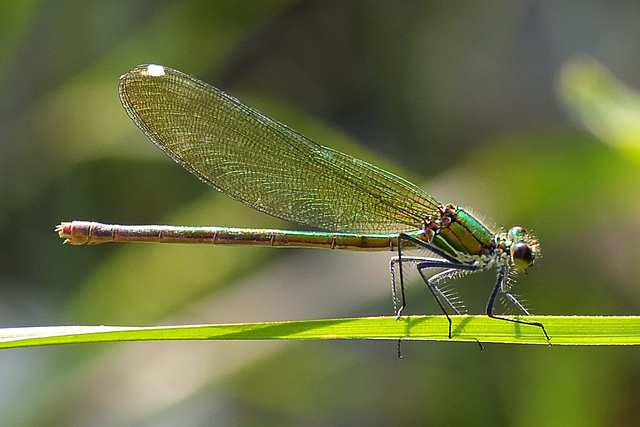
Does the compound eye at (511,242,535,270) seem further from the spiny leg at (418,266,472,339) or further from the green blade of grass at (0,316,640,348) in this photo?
the green blade of grass at (0,316,640,348)

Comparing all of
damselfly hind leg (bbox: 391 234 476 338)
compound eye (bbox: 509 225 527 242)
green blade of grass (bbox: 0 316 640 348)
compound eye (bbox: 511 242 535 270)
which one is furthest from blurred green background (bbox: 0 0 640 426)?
green blade of grass (bbox: 0 316 640 348)

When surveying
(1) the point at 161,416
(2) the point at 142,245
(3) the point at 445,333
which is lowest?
(1) the point at 161,416

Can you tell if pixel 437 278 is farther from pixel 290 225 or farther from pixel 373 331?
pixel 290 225

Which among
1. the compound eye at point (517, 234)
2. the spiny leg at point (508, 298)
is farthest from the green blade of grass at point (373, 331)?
the compound eye at point (517, 234)

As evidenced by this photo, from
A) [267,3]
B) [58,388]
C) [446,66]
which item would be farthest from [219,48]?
[58,388]

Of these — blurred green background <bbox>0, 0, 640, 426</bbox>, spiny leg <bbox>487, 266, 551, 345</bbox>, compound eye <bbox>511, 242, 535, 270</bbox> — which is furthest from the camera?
blurred green background <bbox>0, 0, 640, 426</bbox>

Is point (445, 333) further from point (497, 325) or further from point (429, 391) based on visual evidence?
point (429, 391)

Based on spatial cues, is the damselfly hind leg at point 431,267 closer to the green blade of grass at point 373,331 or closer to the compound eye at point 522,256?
the compound eye at point 522,256
